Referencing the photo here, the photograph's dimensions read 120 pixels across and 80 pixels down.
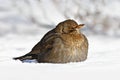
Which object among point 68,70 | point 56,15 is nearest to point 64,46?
point 68,70

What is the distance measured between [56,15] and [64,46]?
514 cm

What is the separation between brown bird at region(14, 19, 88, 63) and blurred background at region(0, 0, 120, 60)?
352cm

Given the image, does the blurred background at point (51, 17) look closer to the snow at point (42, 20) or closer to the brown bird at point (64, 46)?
the snow at point (42, 20)

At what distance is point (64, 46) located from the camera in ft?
20.4

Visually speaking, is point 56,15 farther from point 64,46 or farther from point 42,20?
point 64,46

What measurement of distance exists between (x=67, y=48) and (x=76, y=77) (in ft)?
3.98

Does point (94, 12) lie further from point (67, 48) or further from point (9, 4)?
point (67, 48)

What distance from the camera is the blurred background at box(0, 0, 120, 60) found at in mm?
10633

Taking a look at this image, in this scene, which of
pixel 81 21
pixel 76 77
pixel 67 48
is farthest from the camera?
pixel 81 21

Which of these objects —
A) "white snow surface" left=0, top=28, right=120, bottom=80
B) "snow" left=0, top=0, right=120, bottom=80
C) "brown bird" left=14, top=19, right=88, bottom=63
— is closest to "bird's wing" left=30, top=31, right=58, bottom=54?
"brown bird" left=14, top=19, right=88, bottom=63

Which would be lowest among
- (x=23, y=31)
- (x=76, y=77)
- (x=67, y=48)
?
(x=76, y=77)

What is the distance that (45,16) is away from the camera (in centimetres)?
1145

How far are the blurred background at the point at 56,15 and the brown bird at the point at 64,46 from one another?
164 inches

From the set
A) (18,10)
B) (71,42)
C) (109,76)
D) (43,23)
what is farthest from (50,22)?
(109,76)
